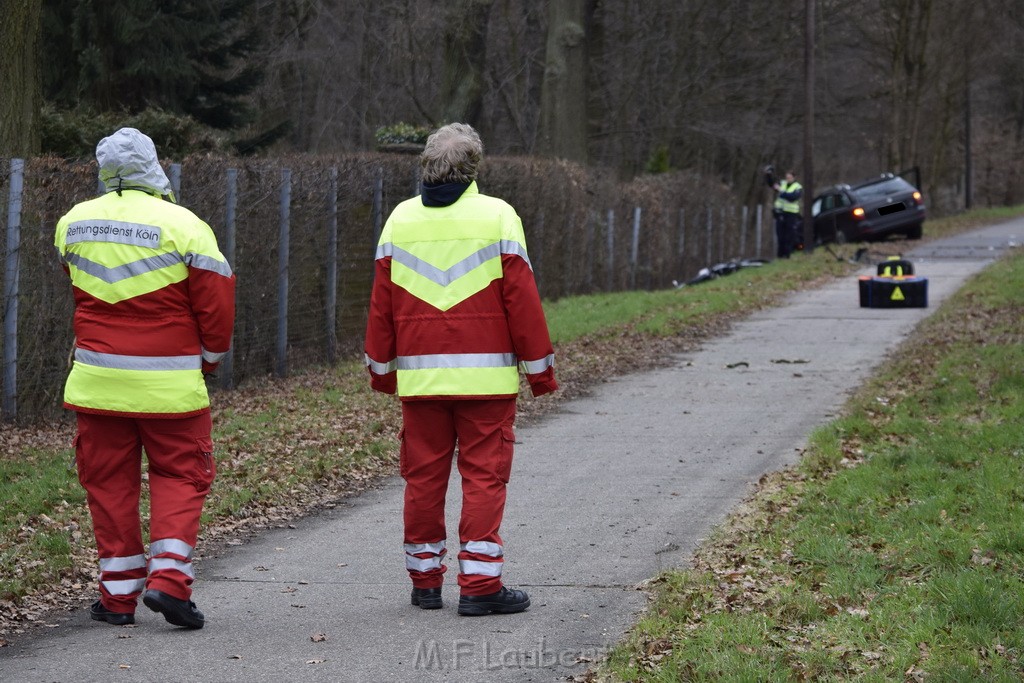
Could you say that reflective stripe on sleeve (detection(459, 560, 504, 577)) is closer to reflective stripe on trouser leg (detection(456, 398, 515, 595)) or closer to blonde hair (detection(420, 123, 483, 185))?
reflective stripe on trouser leg (detection(456, 398, 515, 595))

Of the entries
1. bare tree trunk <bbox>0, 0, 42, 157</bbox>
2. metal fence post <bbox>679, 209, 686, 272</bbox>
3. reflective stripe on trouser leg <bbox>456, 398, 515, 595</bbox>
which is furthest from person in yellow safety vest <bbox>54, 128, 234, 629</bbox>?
metal fence post <bbox>679, 209, 686, 272</bbox>

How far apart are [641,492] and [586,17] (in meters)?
19.4

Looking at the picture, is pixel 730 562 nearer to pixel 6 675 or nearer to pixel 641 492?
pixel 641 492

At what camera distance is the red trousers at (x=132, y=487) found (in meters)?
5.61

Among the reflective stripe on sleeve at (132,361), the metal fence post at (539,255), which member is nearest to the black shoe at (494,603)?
the reflective stripe on sleeve at (132,361)

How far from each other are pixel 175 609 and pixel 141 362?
38.4 inches

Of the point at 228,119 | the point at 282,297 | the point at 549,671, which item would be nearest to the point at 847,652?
the point at 549,671

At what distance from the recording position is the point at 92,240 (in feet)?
18.4

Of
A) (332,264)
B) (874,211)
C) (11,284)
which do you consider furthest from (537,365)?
(874,211)

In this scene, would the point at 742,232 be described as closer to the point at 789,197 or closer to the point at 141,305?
the point at 789,197

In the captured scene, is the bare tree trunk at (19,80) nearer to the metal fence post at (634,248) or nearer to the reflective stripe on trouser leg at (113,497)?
the reflective stripe on trouser leg at (113,497)

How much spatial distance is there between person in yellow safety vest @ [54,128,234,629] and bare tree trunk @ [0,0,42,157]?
6395mm

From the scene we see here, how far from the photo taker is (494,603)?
5777 millimetres

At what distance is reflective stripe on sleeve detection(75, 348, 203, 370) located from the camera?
18.2 feet
